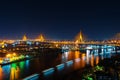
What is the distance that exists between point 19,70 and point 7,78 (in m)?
2.04

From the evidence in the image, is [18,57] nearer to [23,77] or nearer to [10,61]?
[10,61]

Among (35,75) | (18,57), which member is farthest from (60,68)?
(18,57)

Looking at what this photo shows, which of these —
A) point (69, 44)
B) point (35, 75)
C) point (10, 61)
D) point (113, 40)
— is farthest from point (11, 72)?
point (69, 44)

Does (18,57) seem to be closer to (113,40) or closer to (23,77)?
(23,77)

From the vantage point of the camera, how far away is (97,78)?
8914 millimetres

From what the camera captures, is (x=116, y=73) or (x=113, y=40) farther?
(x=113, y=40)

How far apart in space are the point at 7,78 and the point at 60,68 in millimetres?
3500

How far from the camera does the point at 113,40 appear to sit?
2839 cm

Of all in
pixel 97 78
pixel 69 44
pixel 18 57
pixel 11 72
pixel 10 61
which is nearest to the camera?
pixel 97 78

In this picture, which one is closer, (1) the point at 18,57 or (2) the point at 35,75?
(2) the point at 35,75

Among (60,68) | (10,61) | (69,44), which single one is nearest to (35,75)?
(60,68)

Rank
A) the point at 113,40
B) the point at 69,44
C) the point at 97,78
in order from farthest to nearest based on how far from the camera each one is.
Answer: the point at 69,44, the point at 113,40, the point at 97,78

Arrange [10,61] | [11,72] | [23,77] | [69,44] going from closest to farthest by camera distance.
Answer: [23,77] < [11,72] < [10,61] < [69,44]

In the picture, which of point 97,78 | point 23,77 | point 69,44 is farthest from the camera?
point 69,44
